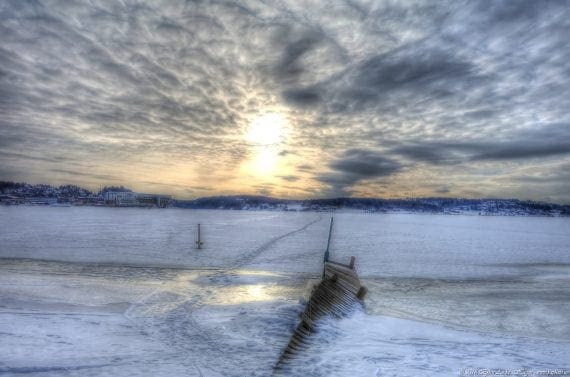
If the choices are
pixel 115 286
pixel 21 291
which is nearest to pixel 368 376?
pixel 115 286

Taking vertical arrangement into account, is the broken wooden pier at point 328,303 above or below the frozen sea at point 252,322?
above

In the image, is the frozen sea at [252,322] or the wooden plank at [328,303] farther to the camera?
the wooden plank at [328,303]

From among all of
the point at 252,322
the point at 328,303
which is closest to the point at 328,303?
the point at 328,303

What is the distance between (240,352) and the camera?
35.3 ft

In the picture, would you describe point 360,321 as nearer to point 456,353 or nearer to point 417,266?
point 456,353

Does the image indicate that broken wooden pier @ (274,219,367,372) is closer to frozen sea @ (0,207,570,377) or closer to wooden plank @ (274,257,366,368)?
wooden plank @ (274,257,366,368)

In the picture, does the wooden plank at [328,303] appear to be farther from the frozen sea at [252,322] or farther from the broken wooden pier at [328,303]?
the frozen sea at [252,322]

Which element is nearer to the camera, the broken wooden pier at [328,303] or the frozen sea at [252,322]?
the frozen sea at [252,322]

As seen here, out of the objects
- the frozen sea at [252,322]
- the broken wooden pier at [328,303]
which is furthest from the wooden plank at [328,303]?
the frozen sea at [252,322]

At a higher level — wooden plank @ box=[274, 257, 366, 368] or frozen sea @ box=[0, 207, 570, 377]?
wooden plank @ box=[274, 257, 366, 368]

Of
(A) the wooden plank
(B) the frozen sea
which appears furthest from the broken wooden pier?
(B) the frozen sea

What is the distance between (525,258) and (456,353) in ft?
118

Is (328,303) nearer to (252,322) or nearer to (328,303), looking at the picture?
(328,303)

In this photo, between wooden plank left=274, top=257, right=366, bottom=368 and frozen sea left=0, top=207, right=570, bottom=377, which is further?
wooden plank left=274, top=257, right=366, bottom=368
